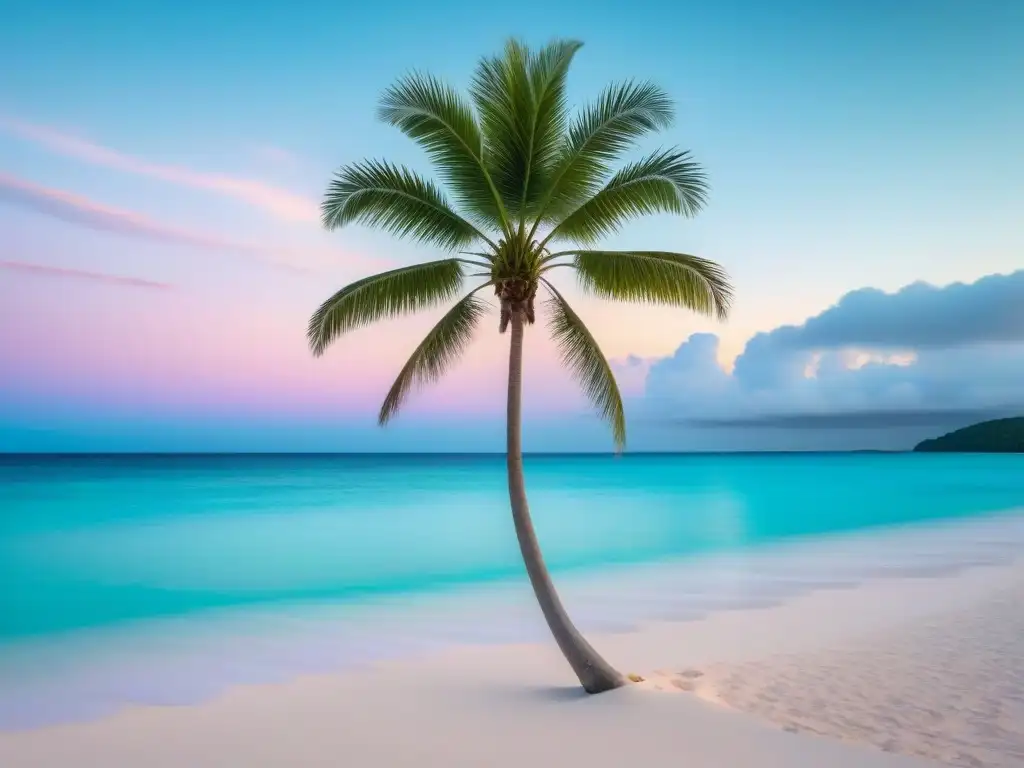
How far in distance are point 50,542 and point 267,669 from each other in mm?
18782

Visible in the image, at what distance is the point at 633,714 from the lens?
22.2 feet

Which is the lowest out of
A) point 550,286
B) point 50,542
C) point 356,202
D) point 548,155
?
point 50,542

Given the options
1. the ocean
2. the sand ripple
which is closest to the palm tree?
the sand ripple

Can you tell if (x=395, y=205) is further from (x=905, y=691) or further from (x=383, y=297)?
(x=905, y=691)

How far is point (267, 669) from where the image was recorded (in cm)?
983

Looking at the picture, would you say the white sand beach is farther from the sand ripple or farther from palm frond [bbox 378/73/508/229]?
palm frond [bbox 378/73/508/229]

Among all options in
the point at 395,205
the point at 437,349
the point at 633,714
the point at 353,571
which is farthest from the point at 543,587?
the point at 353,571

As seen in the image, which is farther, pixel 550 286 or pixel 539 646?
pixel 539 646

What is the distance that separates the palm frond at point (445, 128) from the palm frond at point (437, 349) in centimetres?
98

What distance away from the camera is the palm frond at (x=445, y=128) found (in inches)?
296

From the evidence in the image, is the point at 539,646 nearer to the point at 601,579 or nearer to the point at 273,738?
the point at 273,738

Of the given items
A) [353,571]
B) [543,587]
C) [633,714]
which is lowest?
[353,571]

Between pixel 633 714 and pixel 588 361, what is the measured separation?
11.5 ft

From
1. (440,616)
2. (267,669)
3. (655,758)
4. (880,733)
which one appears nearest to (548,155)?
(655,758)
